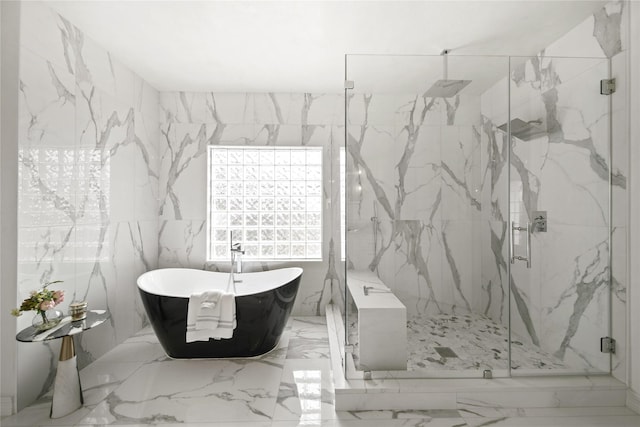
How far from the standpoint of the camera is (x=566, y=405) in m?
2.09

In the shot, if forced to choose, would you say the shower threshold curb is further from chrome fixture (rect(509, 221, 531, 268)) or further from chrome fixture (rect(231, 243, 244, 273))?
chrome fixture (rect(231, 243, 244, 273))

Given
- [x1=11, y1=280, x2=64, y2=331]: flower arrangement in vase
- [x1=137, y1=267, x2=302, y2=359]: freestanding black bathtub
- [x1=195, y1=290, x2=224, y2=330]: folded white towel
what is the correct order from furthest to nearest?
[x1=137, y1=267, x2=302, y2=359]: freestanding black bathtub, [x1=195, y1=290, x2=224, y2=330]: folded white towel, [x1=11, y1=280, x2=64, y2=331]: flower arrangement in vase

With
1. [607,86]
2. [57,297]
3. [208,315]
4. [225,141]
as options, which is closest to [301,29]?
[225,141]

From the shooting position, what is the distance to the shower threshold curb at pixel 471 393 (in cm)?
205

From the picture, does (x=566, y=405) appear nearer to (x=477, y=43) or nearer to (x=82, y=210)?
(x=477, y=43)

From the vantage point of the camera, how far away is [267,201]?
3.93m

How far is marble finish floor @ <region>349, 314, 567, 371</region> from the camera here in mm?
2227

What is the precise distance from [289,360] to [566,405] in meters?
1.90

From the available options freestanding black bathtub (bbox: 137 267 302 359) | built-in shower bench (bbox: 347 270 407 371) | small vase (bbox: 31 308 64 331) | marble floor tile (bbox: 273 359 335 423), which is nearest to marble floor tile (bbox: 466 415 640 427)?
built-in shower bench (bbox: 347 270 407 371)

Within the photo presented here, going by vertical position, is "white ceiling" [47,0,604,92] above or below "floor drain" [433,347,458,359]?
above

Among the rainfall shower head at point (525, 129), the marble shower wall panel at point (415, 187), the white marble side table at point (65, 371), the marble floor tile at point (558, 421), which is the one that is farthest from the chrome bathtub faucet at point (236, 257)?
the rainfall shower head at point (525, 129)

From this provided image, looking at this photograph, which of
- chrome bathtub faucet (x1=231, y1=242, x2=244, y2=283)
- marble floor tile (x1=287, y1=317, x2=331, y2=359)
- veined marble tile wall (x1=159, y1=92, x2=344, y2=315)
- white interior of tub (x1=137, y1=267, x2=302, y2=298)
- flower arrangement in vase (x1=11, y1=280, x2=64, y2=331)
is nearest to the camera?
flower arrangement in vase (x1=11, y1=280, x2=64, y2=331)

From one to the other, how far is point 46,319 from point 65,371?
0.34 metres

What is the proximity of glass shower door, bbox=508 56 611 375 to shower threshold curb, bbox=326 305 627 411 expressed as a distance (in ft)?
0.46
